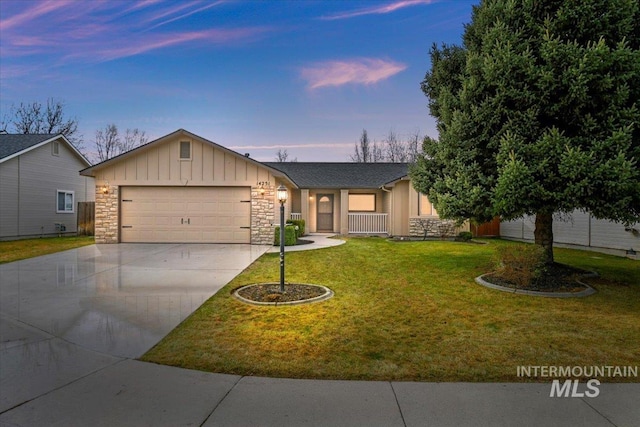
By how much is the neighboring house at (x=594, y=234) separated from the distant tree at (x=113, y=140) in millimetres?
37858

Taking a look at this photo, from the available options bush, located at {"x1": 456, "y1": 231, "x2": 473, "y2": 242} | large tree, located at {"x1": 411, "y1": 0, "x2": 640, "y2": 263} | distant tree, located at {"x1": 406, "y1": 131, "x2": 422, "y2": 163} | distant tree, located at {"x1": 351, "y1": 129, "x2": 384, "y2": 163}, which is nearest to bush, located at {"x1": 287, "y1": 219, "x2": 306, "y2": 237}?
bush, located at {"x1": 456, "y1": 231, "x2": 473, "y2": 242}

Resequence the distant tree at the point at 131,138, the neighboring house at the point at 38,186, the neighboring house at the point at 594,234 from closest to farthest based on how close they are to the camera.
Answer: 1. the neighboring house at the point at 594,234
2. the neighboring house at the point at 38,186
3. the distant tree at the point at 131,138

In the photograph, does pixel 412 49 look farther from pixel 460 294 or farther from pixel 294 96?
pixel 460 294

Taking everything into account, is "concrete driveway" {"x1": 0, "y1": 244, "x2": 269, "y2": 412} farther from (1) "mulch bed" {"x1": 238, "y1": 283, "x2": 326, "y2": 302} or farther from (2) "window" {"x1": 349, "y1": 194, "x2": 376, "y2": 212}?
(2) "window" {"x1": 349, "y1": 194, "x2": 376, "y2": 212}

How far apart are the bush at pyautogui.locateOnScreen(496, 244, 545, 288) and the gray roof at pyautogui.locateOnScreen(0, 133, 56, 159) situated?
20.2 metres

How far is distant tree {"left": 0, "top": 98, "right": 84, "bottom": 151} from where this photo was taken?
1203 inches

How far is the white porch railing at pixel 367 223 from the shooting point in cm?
1784

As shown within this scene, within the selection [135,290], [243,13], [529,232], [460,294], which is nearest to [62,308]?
[135,290]

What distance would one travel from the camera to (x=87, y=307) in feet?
17.6

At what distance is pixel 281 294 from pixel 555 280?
5493 mm

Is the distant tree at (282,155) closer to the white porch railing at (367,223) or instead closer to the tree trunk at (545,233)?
the white porch railing at (367,223)

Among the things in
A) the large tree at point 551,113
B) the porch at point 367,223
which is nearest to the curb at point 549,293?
the large tree at point 551,113

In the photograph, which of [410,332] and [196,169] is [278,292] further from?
[196,169]

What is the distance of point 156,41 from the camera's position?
1287 centimetres
